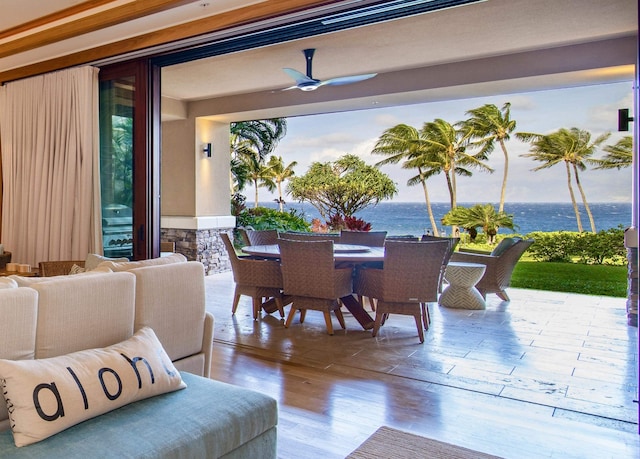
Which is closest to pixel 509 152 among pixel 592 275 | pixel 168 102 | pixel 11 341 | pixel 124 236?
pixel 592 275

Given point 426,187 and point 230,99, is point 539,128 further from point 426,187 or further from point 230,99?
point 230,99

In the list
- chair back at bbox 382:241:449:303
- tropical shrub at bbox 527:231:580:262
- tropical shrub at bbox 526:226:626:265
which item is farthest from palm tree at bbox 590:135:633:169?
chair back at bbox 382:241:449:303

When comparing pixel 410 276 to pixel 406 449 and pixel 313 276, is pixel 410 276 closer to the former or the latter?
pixel 313 276

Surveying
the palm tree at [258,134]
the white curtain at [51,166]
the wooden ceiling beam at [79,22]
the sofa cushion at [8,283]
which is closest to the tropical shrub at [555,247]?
the palm tree at [258,134]

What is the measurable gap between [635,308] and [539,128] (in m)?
8.26

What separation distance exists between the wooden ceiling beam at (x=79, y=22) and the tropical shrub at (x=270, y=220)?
Result: 5.52m

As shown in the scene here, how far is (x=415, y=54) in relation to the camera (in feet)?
17.9

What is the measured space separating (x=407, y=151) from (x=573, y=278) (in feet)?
17.9

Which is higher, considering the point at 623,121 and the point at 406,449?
the point at 623,121

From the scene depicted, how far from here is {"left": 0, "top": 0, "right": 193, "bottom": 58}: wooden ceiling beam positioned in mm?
3689

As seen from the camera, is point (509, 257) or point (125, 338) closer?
point (125, 338)

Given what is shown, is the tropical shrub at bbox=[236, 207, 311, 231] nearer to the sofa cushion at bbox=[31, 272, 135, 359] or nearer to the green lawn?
the green lawn

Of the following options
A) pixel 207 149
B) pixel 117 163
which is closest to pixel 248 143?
pixel 207 149

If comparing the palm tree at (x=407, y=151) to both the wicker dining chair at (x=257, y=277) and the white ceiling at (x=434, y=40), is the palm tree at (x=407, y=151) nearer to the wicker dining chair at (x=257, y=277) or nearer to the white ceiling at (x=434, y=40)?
the white ceiling at (x=434, y=40)
